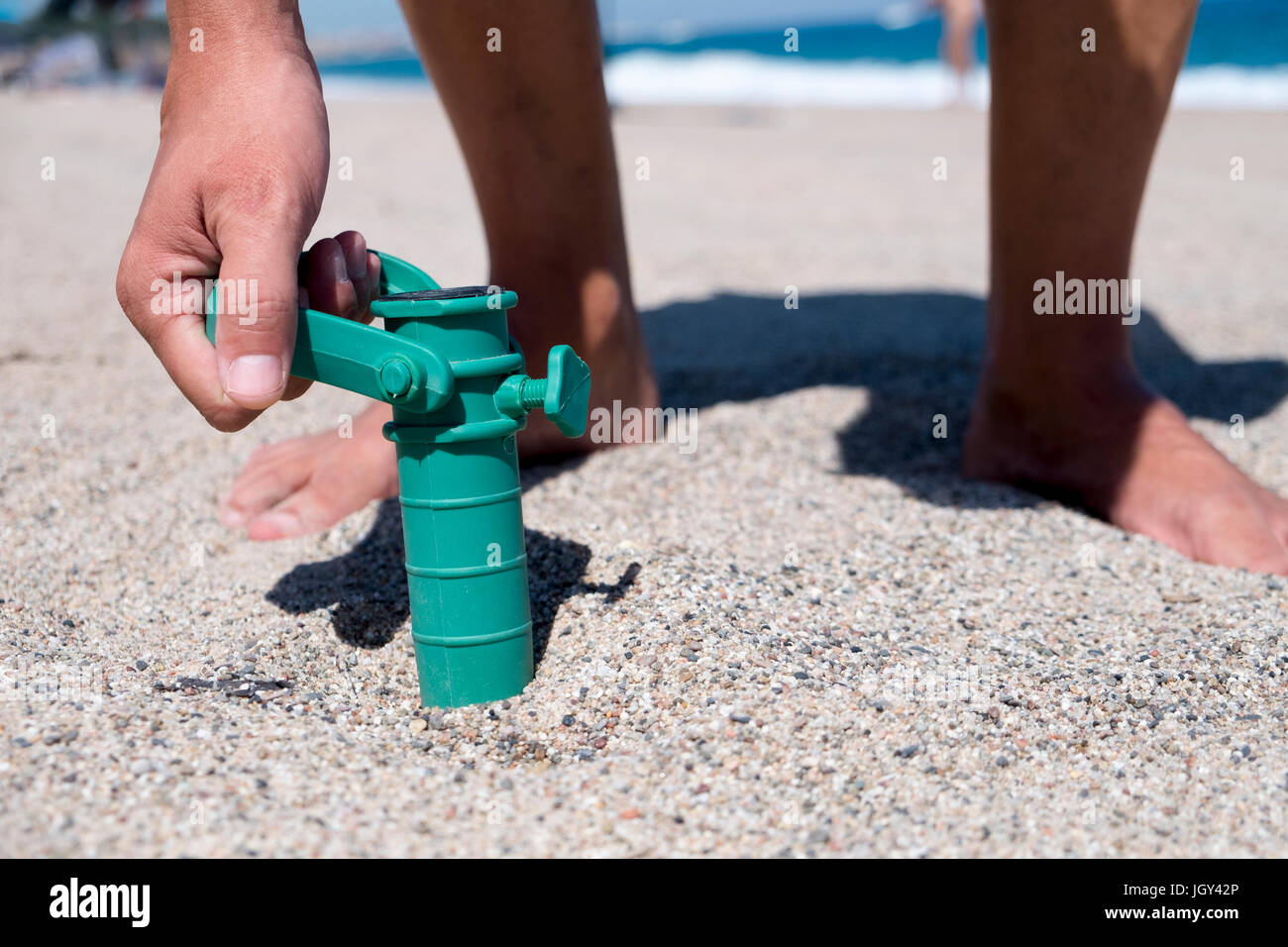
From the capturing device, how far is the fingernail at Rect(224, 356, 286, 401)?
90 cm

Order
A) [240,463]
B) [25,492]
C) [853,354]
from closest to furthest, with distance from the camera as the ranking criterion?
[25,492]
[240,463]
[853,354]

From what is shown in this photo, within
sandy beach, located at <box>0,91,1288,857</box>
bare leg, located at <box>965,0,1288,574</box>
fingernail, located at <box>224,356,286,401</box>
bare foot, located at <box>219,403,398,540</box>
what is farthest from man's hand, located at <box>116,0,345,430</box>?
bare leg, located at <box>965,0,1288,574</box>

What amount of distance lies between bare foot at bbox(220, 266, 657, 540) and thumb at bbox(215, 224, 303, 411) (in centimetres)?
64

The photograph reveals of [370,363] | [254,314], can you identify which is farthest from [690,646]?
[254,314]

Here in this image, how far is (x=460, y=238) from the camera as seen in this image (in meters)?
3.64

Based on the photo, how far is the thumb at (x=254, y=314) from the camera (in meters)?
0.90

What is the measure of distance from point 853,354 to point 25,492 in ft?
5.39

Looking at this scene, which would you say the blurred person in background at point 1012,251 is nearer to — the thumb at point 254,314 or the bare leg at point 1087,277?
the bare leg at point 1087,277

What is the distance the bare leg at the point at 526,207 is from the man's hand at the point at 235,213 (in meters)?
0.55

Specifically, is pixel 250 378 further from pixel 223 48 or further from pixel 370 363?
pixel 223 48

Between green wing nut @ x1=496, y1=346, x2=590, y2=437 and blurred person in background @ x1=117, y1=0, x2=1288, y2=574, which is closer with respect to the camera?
green wing nut @ x1=496, y1=346, x2=590, y2=437

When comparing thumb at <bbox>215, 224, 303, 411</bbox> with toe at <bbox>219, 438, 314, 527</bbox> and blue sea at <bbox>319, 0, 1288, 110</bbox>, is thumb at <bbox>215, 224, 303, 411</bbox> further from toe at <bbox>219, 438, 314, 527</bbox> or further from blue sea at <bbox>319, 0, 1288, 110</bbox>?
blue sea at <bbox>319, 0, 1288, 110</bbox>
